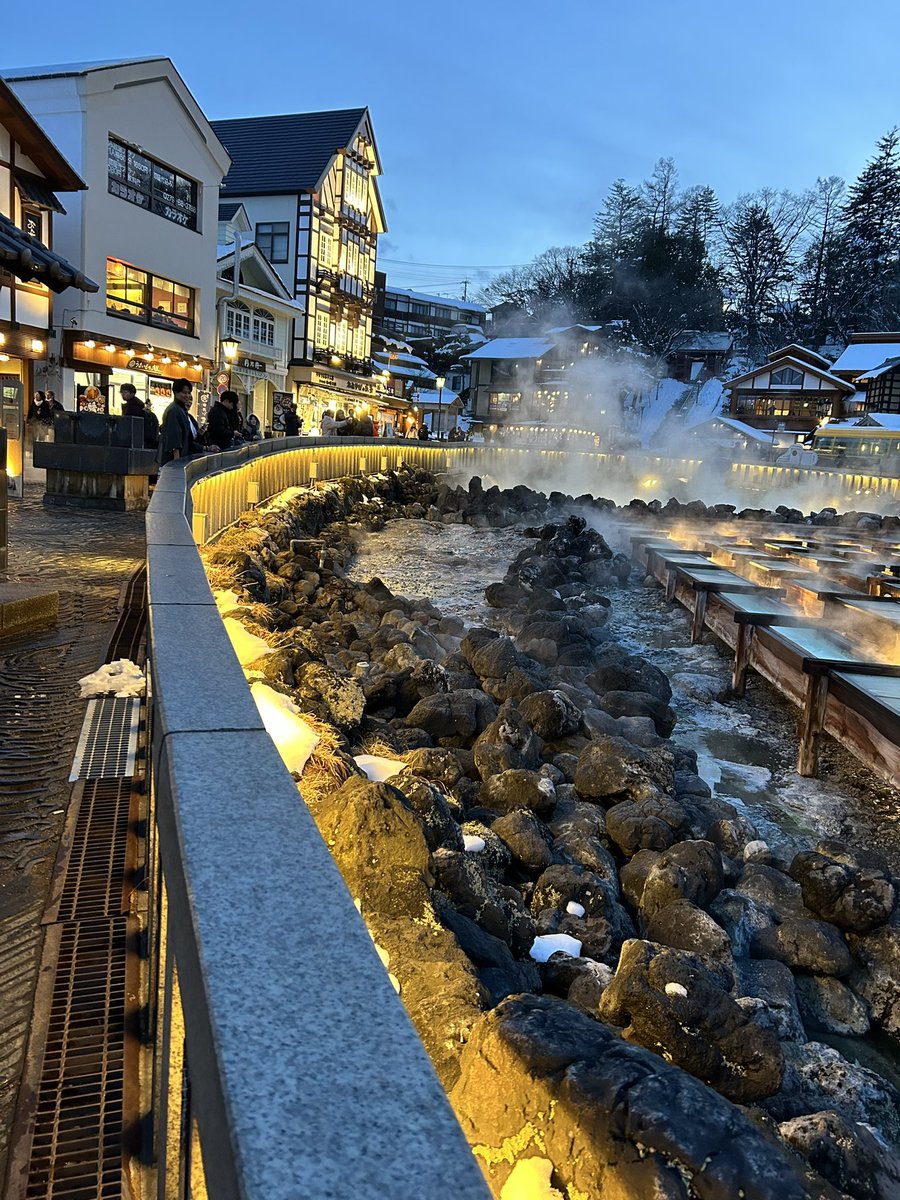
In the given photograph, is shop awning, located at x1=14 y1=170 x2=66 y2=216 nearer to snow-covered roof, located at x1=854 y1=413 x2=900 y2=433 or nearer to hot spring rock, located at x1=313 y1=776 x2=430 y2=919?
hot spring rock, located at x1=313 y1=776 x2=430 y2=919

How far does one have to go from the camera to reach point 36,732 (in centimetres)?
409

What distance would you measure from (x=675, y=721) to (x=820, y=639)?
1621 millimetres

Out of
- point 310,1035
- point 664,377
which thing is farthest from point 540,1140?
point 664,377

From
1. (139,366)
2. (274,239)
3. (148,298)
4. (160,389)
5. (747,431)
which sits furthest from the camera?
(747,431)

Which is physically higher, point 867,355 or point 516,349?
point 867,355

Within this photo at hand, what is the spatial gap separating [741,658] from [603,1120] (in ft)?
25.8

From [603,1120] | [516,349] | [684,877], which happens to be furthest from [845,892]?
[516,349]

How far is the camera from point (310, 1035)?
1051mm

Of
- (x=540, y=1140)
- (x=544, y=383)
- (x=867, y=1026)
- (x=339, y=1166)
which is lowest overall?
(x=867, y=1026)

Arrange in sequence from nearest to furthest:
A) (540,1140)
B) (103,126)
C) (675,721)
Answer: (540,1140) < (675,721) < (103,126)

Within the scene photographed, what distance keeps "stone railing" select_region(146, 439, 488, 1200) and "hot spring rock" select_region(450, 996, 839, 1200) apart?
1.00 meters

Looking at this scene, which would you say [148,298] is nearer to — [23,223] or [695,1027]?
[23,223]

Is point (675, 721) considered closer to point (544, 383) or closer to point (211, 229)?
point (211, 229)

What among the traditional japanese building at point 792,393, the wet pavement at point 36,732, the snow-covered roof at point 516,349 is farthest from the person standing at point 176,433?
the snow-covered roof at point 516,349
